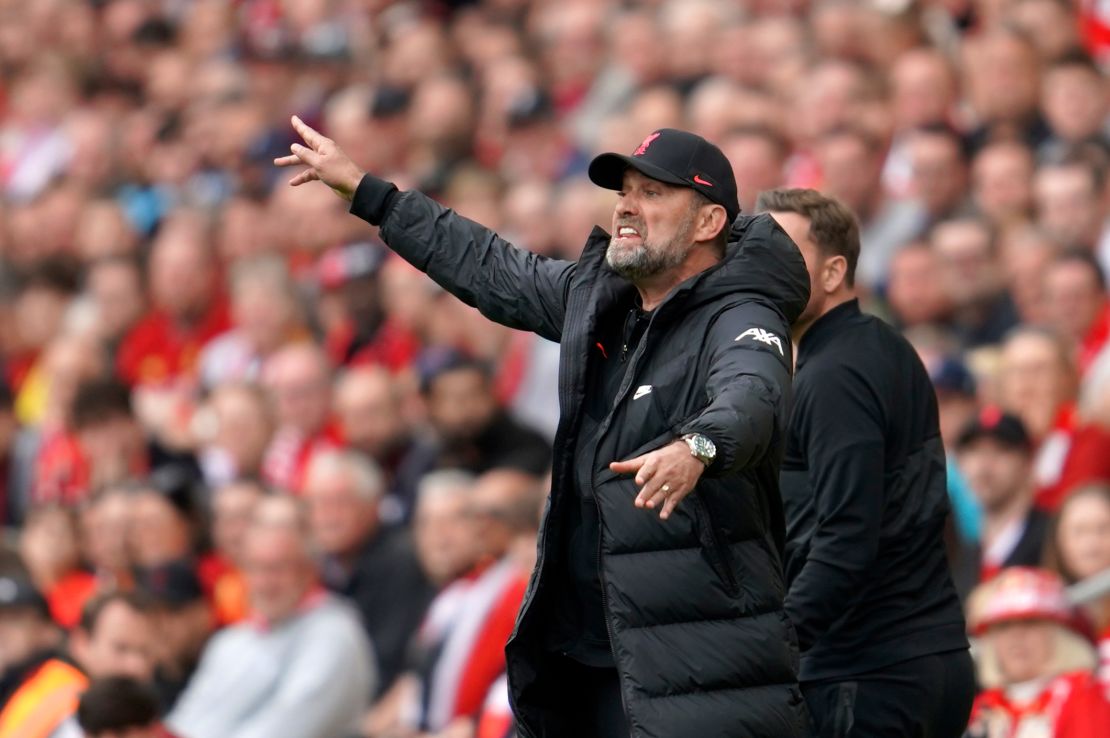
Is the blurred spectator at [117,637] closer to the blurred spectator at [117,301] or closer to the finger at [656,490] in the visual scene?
the finger at [656,490]

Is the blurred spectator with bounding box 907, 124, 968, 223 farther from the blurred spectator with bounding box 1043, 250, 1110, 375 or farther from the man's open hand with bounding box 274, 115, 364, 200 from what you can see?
the man's open hand with bounding box 274, 115, 364, 200

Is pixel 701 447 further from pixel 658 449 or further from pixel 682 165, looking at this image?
pixel 682 165

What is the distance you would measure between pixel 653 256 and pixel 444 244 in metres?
0.66

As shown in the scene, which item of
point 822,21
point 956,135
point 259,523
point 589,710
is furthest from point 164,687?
point 822,21

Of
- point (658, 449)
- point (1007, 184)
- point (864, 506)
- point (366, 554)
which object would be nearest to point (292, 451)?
point (366, 554)

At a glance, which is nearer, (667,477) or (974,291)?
(667,477)

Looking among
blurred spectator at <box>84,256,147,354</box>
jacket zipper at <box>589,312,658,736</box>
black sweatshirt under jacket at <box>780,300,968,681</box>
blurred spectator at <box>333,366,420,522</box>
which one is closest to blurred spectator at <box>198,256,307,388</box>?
A: blurred spectator at <box>84,256,147,354</box>

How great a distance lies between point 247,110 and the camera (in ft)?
47.9

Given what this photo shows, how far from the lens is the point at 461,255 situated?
5.29 meters

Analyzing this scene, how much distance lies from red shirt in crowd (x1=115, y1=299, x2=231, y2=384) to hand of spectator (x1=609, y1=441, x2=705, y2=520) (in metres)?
8.40

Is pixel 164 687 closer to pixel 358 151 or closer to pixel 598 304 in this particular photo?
pixel 598 304

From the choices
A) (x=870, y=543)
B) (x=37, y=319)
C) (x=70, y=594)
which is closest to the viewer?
(x=870, y=543)

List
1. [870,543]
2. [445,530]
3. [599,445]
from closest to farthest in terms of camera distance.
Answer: [599,445]
[870,543]
[445,530]

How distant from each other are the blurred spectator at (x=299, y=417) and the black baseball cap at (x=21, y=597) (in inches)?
90.0
